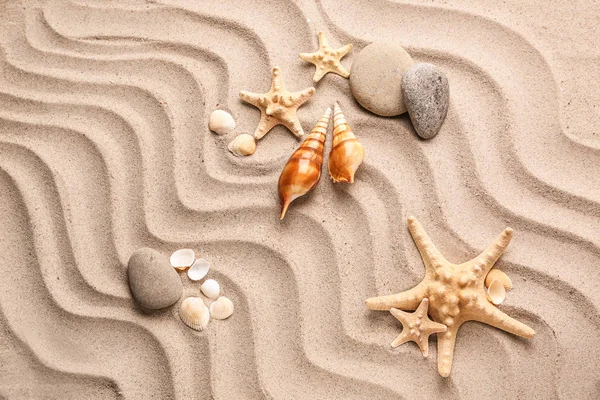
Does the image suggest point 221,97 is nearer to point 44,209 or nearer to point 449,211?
point 44,209

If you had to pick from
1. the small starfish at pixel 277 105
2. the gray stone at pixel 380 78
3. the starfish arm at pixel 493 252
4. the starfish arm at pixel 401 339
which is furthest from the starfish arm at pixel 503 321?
the small starfish at pixel 277 105

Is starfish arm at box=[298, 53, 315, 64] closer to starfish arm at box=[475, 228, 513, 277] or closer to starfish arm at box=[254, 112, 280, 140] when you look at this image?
starfish arm at box=[254, 112, 280, 140]

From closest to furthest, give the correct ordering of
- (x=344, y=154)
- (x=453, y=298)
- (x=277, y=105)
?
1. (x=453, y=298)
2. (x=344, y=154)
3. (x=277, y=105)

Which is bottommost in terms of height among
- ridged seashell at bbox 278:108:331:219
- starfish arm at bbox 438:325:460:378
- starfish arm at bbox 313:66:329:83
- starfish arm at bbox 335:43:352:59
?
starfish arm at bbox 438:325:460:378

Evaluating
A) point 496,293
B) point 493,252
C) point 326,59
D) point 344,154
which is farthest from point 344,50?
point 496,293

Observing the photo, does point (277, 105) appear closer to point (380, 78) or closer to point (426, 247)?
point (380, 78)

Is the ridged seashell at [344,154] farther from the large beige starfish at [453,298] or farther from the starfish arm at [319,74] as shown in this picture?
the large beige starfish at [453,298]

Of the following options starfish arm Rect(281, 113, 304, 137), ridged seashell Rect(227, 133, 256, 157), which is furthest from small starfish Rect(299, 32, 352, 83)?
ridged seashell Rect(227, 133, 256, 157)
